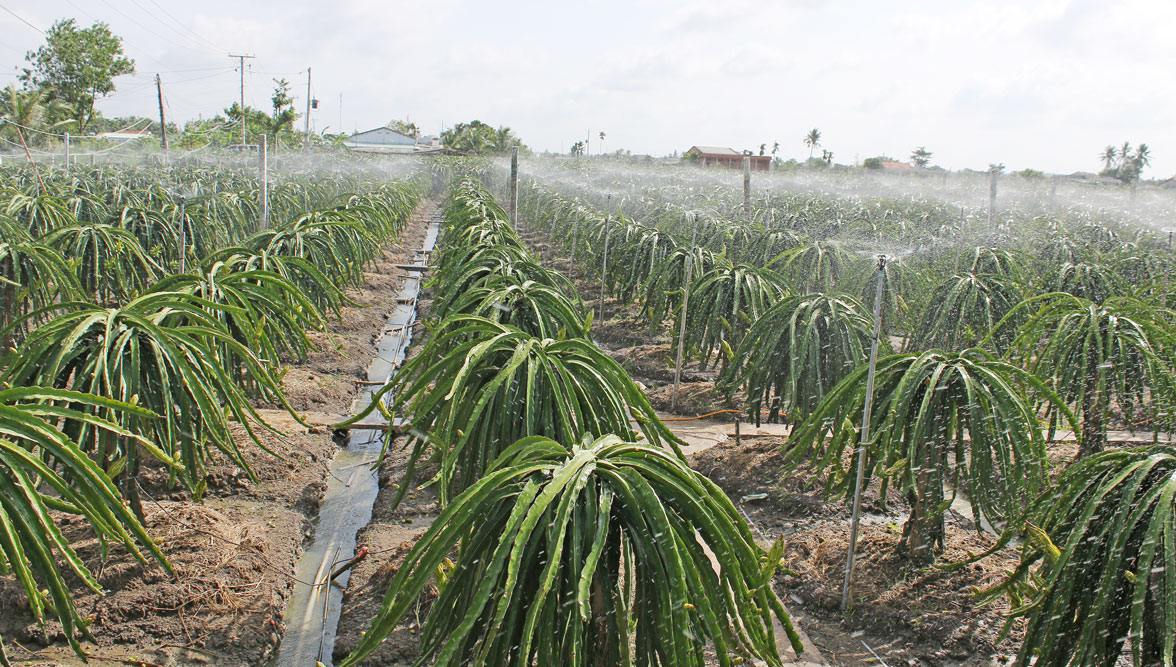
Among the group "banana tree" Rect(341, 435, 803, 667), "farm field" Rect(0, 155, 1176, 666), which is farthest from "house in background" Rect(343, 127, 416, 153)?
"banana tree" Rect(341, 435, 803, 667)

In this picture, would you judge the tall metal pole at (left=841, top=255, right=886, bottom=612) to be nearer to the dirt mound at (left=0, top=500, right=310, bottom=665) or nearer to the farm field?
the farm field

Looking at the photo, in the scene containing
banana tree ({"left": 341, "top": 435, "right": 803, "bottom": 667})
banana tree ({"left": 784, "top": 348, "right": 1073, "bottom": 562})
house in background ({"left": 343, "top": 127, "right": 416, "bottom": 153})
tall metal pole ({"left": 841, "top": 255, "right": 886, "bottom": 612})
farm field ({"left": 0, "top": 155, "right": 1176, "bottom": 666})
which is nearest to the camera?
banana tree ({"left": 341, "top": 435, "right": 803, "bottom": 667})

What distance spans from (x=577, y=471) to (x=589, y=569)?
1.02ft

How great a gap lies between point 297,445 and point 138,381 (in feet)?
9.64

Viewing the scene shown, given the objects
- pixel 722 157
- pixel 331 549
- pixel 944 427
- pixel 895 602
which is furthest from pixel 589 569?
pixel 722 157

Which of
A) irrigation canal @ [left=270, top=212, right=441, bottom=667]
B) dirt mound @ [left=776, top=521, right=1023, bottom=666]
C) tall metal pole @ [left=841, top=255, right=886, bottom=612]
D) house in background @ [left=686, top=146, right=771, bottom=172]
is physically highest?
house in background @ [left=686, top=146, right=771, bottom=172]

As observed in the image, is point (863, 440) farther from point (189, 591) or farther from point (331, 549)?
point (189, 591)

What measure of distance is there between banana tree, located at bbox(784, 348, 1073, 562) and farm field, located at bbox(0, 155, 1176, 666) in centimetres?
2

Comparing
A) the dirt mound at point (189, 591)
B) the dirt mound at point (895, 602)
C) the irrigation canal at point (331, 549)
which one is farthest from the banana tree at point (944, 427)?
the dirt mound at point (189, 591)

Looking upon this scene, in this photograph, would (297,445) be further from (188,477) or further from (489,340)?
(489,340)

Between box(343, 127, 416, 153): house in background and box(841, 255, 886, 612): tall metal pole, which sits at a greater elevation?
box(343, 127, 416, 153): house in background

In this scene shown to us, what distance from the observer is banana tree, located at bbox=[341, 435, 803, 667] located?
73.1 inches

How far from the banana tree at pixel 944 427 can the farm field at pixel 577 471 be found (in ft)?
0.07

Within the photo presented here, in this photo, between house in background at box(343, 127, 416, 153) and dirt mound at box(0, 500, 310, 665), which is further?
house in background at box(343, 127, 416, 153)
